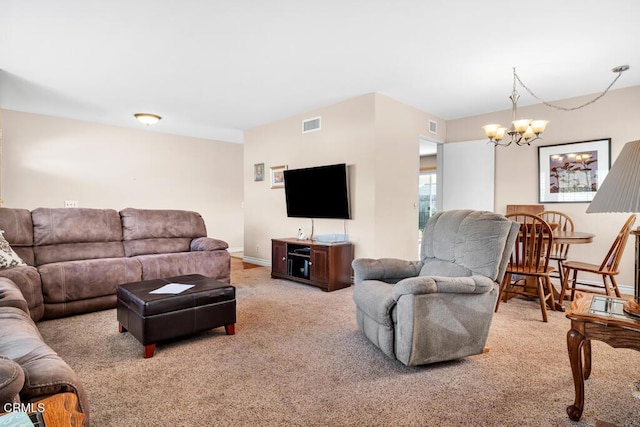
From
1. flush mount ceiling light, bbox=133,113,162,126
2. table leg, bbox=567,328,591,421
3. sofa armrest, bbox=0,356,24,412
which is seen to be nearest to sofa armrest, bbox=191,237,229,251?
flush mount ceiling light, bbox=133,113,162,126

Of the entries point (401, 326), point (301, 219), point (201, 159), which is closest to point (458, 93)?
point (301, 219)

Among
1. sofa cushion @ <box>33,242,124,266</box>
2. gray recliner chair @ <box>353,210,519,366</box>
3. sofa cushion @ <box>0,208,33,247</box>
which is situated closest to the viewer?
gray recliner chair @ <box>353,210,519,366</box>

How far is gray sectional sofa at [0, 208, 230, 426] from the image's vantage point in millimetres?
2840

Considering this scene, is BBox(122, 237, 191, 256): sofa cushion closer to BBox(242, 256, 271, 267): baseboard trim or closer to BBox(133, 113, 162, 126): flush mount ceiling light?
BBox(242, 256, 271, 267): baseboard trim

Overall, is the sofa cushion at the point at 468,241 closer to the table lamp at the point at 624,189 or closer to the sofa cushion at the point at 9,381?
the table lamp at the point at 624,189

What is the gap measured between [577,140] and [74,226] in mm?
6077

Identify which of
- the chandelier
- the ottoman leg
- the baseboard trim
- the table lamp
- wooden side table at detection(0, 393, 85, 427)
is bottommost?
the baseboard trim

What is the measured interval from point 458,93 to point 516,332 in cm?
297

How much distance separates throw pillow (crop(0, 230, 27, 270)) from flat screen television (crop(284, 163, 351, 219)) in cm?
319

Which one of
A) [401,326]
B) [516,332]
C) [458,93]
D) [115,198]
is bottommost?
[516,332]

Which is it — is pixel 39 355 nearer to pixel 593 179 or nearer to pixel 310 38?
pixel 310 38

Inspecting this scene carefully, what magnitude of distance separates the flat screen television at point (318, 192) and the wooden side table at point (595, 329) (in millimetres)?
3087

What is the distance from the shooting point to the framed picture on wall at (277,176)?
552 centimetres

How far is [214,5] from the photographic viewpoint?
2486mm
